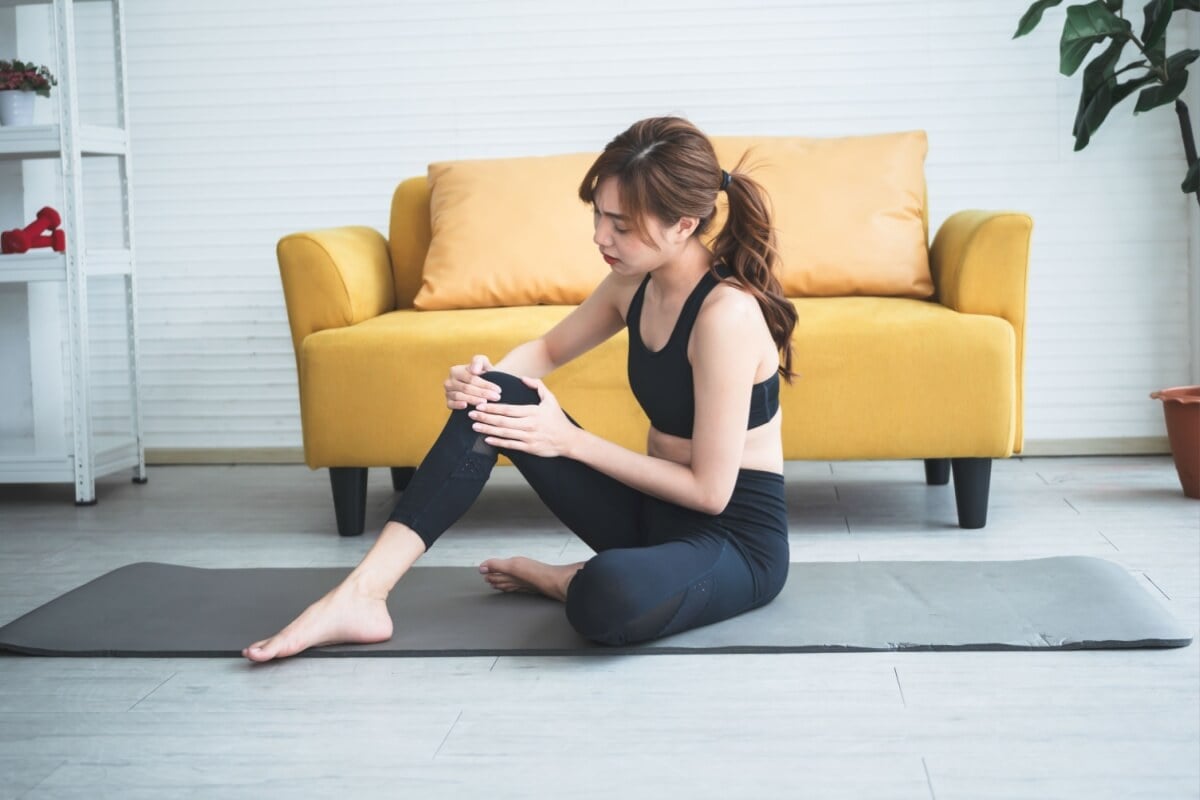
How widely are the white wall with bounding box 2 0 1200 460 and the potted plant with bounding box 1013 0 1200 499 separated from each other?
295 millimetres

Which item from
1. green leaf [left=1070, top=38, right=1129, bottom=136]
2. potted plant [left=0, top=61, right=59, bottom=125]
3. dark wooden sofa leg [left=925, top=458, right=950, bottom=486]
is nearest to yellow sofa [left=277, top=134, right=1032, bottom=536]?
dark wooden sofa leg [left=925, top=458, right=950, bottom=486]

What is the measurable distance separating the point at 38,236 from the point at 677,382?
2.30 meters

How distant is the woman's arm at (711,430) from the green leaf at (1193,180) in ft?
6.18

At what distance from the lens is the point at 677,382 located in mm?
2145

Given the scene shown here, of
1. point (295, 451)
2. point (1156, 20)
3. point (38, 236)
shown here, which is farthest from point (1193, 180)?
point (38, 236)

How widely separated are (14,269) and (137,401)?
52 cm

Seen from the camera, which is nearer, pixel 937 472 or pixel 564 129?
pixel 937 472

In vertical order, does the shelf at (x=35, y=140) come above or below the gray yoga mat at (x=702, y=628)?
above

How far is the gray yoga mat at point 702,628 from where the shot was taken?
2.09 meters

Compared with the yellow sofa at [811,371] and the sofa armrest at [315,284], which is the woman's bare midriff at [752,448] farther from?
the sofa armrest at [315,284]

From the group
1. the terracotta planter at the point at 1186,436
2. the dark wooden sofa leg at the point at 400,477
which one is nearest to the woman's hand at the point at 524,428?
the dark wooden sofa leg at the point at 400,477

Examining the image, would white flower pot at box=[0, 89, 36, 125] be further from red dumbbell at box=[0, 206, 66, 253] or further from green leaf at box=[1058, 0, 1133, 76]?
green leaf at box=[1058, 0, 1133, 76]

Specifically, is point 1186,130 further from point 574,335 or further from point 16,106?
point 16,106

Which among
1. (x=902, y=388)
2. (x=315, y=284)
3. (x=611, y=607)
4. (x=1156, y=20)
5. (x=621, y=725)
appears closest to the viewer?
(x=621, y=725)
